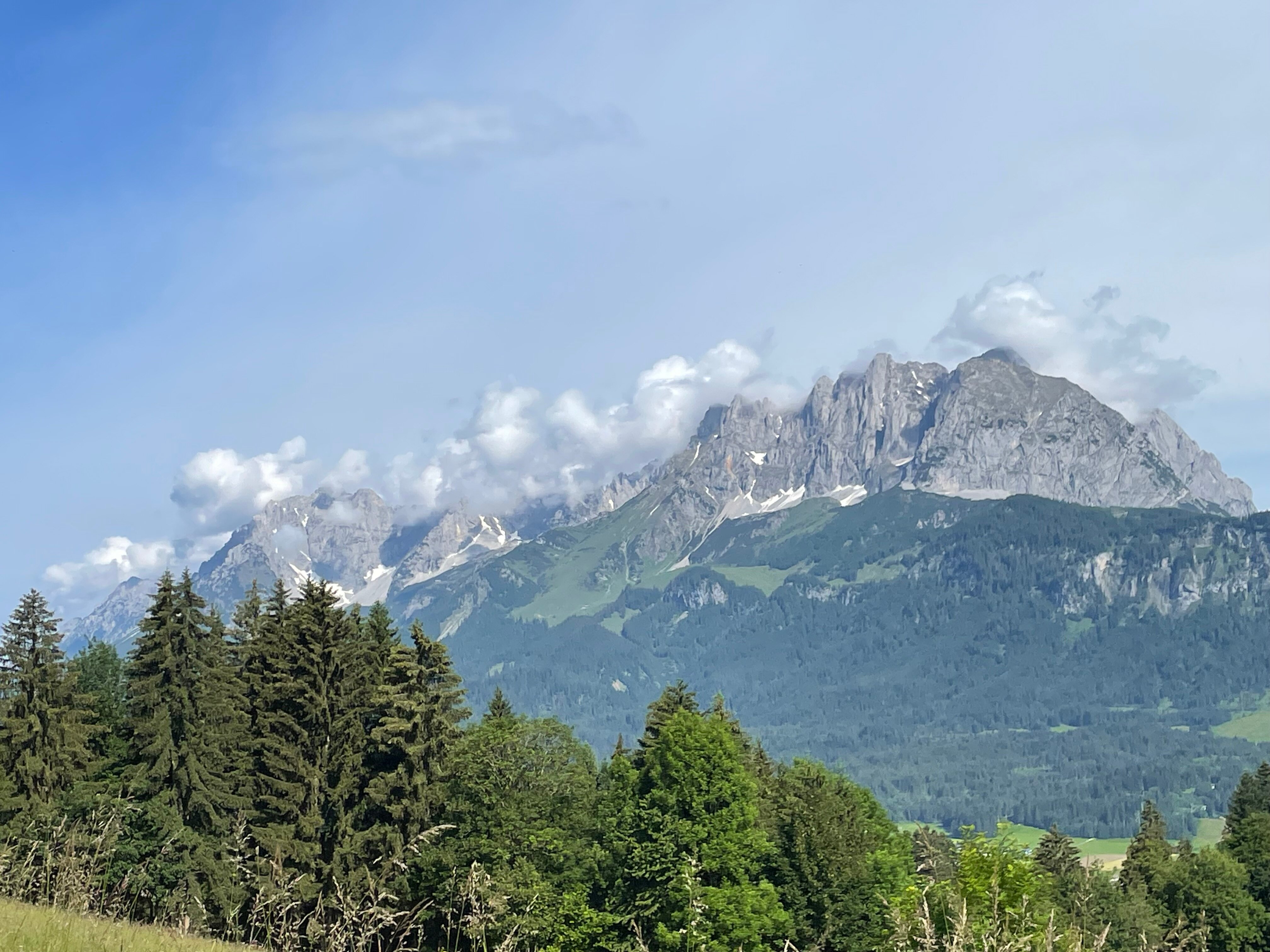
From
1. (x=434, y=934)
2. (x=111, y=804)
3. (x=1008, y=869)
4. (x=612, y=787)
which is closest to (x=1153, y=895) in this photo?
(x=612, y=787)

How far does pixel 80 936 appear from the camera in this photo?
9688 millimetres

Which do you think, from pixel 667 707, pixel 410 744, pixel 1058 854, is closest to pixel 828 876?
pixel 667 707

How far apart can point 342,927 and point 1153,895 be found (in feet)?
298

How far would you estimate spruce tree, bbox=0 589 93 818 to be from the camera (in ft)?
141

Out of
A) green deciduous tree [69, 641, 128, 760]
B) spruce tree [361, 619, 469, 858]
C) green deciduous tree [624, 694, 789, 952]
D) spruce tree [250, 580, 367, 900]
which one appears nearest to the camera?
green deciduous tree [624, 694, 789, 952]

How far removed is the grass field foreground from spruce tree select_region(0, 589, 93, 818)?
115 feet

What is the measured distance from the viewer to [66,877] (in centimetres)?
1134


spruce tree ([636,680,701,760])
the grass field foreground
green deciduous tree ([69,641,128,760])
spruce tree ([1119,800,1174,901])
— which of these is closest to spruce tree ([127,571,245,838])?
green deciduous tree ([69,641,128,760])

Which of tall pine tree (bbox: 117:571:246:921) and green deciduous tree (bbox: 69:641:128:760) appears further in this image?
green deciduous tree (bbox: 69:641:128:760)

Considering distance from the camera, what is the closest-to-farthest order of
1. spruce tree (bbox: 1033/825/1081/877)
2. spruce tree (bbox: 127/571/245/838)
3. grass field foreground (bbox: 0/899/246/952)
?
1. grass field foreground (bbox: 0/899/246/952)
2. spruce tree (bbox: 127/571/245/838)
3. spruce tree (bbox: 1033/825/1081/877)

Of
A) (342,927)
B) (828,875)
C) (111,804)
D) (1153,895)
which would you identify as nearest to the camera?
(342,927)

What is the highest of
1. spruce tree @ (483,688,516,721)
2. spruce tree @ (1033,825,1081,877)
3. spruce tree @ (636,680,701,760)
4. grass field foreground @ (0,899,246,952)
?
spruce tree @ (636,680,701,760)

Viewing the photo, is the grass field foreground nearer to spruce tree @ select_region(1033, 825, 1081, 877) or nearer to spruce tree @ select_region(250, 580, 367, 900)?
spruce tree @ select_region(250, 580, 367, 900)

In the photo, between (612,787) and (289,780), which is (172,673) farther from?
(612,787)
